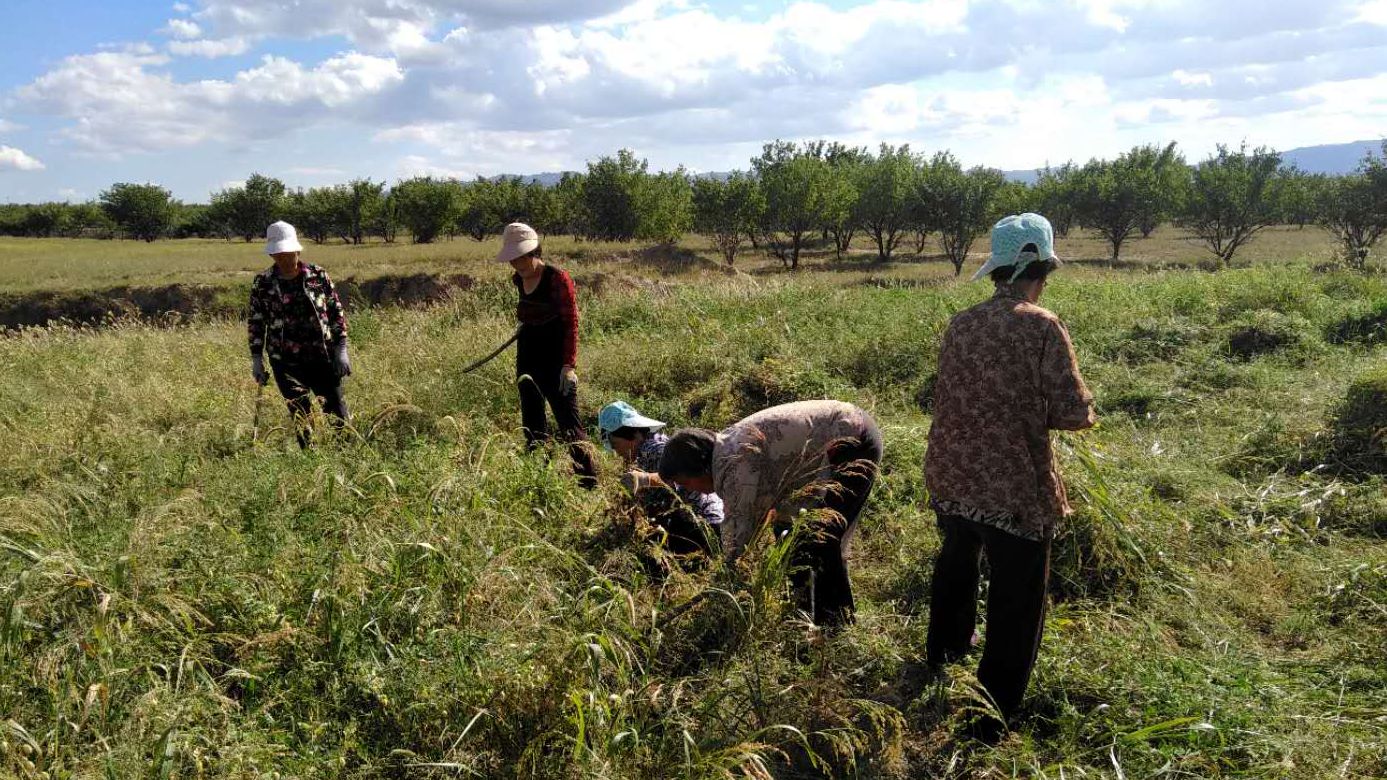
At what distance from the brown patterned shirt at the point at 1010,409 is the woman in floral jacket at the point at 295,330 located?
13.0 ft

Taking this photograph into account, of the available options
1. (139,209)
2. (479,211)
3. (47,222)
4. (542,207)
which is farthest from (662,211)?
(47,222)

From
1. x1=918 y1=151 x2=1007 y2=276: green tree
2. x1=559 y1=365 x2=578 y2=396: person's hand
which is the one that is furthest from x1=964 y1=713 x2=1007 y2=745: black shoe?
x1=918 y1=151 x2=1007 y2=276: green tree

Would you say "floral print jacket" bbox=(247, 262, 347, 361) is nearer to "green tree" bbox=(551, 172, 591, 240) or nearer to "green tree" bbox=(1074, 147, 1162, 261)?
"green tree" bbox=(551, 172, 591, 240)

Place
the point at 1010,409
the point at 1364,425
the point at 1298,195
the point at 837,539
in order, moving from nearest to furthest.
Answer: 1. the point at 1010,409
2. the point at 837,539
3. the point at 1364,425
4. the point at 1298,195

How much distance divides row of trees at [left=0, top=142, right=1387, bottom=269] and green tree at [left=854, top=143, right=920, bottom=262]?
75 millimetres

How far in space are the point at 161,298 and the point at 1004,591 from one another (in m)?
25.9

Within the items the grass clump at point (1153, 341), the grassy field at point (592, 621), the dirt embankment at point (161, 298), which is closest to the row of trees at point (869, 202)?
the dirt embankment at point (161, 298)

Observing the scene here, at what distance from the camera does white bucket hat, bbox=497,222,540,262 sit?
4707 mm

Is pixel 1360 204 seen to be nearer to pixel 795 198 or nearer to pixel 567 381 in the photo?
pixel 795 198

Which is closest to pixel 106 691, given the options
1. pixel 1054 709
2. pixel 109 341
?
pixel 1054 709

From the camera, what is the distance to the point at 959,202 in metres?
37.5

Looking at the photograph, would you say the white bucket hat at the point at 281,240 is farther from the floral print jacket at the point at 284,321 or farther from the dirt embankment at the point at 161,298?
the dirt embankment at the point at 161,298

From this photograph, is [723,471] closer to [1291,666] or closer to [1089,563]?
[1089,563]

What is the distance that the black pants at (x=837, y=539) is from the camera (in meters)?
2.91
